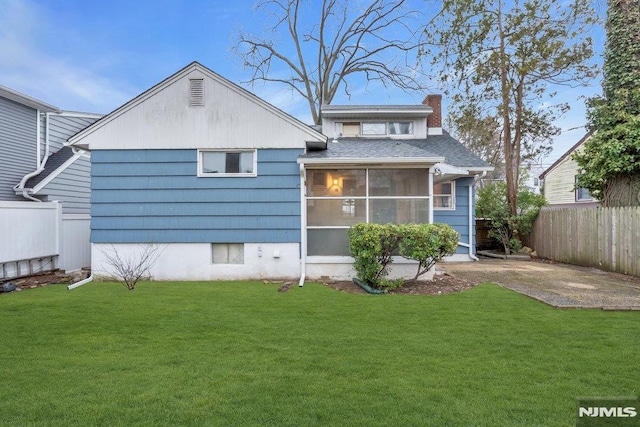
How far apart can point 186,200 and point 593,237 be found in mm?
10921

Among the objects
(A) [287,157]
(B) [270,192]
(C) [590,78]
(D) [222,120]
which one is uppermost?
(C) [590,78]

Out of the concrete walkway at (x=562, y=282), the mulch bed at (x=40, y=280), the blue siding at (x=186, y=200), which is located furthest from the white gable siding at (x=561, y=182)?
the mulch bed at (x=40, y=280)

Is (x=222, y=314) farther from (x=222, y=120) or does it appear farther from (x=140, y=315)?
(x=222, y=120)

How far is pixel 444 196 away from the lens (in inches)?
444

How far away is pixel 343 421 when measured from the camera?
2414mm

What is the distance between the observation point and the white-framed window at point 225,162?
7965mm

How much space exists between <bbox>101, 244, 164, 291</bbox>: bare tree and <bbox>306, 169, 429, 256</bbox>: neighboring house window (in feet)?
12.5

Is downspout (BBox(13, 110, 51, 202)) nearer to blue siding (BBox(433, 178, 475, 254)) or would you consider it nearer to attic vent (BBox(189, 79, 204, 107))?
attic vent (BBox(189, 79, 204, 107))

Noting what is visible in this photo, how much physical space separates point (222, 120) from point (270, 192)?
2066mm

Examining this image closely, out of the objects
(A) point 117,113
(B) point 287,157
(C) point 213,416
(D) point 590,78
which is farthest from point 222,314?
(D) point 590,78

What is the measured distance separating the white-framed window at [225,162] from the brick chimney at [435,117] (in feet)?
26.5

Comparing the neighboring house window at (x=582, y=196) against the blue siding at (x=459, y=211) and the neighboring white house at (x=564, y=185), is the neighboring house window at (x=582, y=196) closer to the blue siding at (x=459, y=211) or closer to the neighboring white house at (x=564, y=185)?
the neighboring white house at (x=564, y=185)

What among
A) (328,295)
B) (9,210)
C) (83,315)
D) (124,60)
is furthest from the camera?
(124,60)

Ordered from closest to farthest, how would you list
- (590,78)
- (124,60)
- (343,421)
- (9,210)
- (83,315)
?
(343,421) → (83,315) → (9,210) → (590,78) → (124,60)
